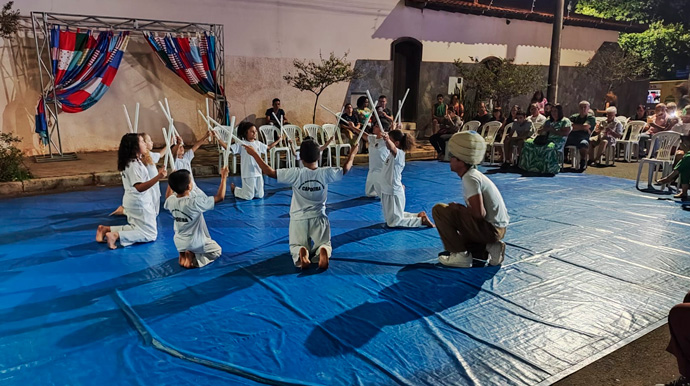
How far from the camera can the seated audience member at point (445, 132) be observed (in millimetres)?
11031

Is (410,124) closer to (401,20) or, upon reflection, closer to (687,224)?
(401,20)

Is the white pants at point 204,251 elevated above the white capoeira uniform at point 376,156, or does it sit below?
below

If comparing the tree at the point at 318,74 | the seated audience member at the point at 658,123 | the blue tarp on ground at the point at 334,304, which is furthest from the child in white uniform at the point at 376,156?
the seated audience member at the point at 658,123

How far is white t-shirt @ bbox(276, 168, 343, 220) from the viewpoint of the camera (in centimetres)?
448

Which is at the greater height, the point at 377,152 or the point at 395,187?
the point at 377,152

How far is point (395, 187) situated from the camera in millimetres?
5664

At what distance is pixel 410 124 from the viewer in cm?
1334

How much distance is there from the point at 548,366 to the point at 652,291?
5.43 feet

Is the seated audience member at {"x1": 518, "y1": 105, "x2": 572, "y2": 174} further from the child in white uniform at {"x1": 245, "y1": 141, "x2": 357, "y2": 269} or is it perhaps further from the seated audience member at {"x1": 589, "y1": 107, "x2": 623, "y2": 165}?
the child in white uniform at {"x1": 245, "y1": 141, "x2": 357, "y2": 269}

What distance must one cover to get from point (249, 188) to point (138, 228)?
7.09 ft

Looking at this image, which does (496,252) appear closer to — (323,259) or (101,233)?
(323,259)

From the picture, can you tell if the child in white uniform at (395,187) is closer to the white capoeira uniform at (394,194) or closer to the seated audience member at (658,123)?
the white capoeira uniform at (394,194)

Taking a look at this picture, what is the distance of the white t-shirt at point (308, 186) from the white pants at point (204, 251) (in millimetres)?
829

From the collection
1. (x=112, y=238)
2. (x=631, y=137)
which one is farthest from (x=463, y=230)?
(x=631, y=137)
